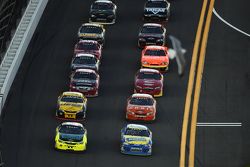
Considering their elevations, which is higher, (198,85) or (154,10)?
(154,10)

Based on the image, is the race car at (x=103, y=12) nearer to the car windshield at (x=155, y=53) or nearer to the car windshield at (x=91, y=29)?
the car windshield at (x=91, y=29)

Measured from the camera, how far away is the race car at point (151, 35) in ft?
289

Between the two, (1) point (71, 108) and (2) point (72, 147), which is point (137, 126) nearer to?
(2) point (72, 147)

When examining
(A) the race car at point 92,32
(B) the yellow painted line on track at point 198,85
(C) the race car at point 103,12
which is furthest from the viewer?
(C) the race car at point 103,12

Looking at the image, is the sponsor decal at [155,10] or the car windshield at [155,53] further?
the sponsor decal at [155,10]

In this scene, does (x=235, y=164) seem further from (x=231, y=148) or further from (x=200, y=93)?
(x=200, y=93)

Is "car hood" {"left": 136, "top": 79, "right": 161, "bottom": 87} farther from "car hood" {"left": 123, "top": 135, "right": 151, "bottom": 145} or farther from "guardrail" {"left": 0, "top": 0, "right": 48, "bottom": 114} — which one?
"guardrail" {"left": 0, "top": 0, "right": 48, "bottom": 114}

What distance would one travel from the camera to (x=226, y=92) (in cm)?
8212

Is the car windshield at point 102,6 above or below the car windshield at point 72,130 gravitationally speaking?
above

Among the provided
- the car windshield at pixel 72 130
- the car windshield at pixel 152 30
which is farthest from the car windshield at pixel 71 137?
the car windshield at pixel 152 30

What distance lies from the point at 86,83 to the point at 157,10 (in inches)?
579

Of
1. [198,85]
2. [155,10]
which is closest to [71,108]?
[198,85]

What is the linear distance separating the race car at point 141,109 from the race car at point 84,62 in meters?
7.72

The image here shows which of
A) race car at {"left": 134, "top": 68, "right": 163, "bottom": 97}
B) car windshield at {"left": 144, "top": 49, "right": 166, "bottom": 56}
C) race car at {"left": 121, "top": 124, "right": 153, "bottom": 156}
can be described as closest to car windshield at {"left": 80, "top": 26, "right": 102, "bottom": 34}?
car windshield at {"left": 144, "top": 49, "right": 166, "bottom": 56}
